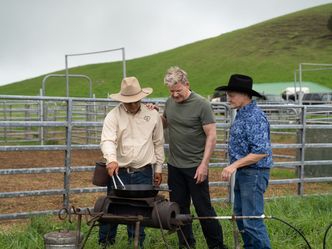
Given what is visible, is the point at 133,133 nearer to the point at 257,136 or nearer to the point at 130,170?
the point at 130,170

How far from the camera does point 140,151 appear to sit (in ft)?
15.4

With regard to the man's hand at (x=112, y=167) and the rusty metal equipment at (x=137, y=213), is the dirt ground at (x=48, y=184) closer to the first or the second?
the man's hand at (x=112, y=167)

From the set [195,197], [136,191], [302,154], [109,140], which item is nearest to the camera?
[136,191]

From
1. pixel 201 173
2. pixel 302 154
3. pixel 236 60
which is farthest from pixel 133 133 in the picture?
pixel 236 60

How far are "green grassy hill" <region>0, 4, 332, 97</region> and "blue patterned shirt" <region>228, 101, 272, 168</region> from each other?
45062 mm

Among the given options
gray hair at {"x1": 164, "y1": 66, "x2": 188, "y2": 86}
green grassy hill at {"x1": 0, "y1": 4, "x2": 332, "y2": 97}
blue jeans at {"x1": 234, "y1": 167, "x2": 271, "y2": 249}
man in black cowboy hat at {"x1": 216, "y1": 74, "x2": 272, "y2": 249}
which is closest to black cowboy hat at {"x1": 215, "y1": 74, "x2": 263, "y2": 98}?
man in black cowboy hat at {"x1": 216, "y1": 74, "x2": 272, "y2": 249}

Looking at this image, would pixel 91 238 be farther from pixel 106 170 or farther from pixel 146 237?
pixel 106 170

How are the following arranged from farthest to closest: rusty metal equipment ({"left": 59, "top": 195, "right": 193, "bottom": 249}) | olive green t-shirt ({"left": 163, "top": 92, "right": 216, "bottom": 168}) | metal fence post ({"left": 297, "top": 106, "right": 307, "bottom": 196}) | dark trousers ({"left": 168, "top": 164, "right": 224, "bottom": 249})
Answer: metal fence post ({"left": 297, "top": 106, "right": 307, "bottom": 196}) < dark trousers ({"left": 168, "top": 164, "right": 224, "bottom": 249}) < olive green t-shirt ({"left": 163, "top": 92, "right": 216, "bottom": 168}) < rusty metal equipment ({"left": 59, "top": 195, "right": 193, "bottom": 249})

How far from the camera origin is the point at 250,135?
14.1 ft

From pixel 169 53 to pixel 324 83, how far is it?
1058 inches

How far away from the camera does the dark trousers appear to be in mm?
4957

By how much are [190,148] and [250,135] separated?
0.77 metres

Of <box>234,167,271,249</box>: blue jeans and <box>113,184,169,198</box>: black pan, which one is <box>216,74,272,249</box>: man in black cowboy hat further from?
<box>113,184,169,198</box>: black pan

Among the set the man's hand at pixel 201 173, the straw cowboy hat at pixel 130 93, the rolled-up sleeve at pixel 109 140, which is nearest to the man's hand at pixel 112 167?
the rolled-up sleeve at pixel 109 140
